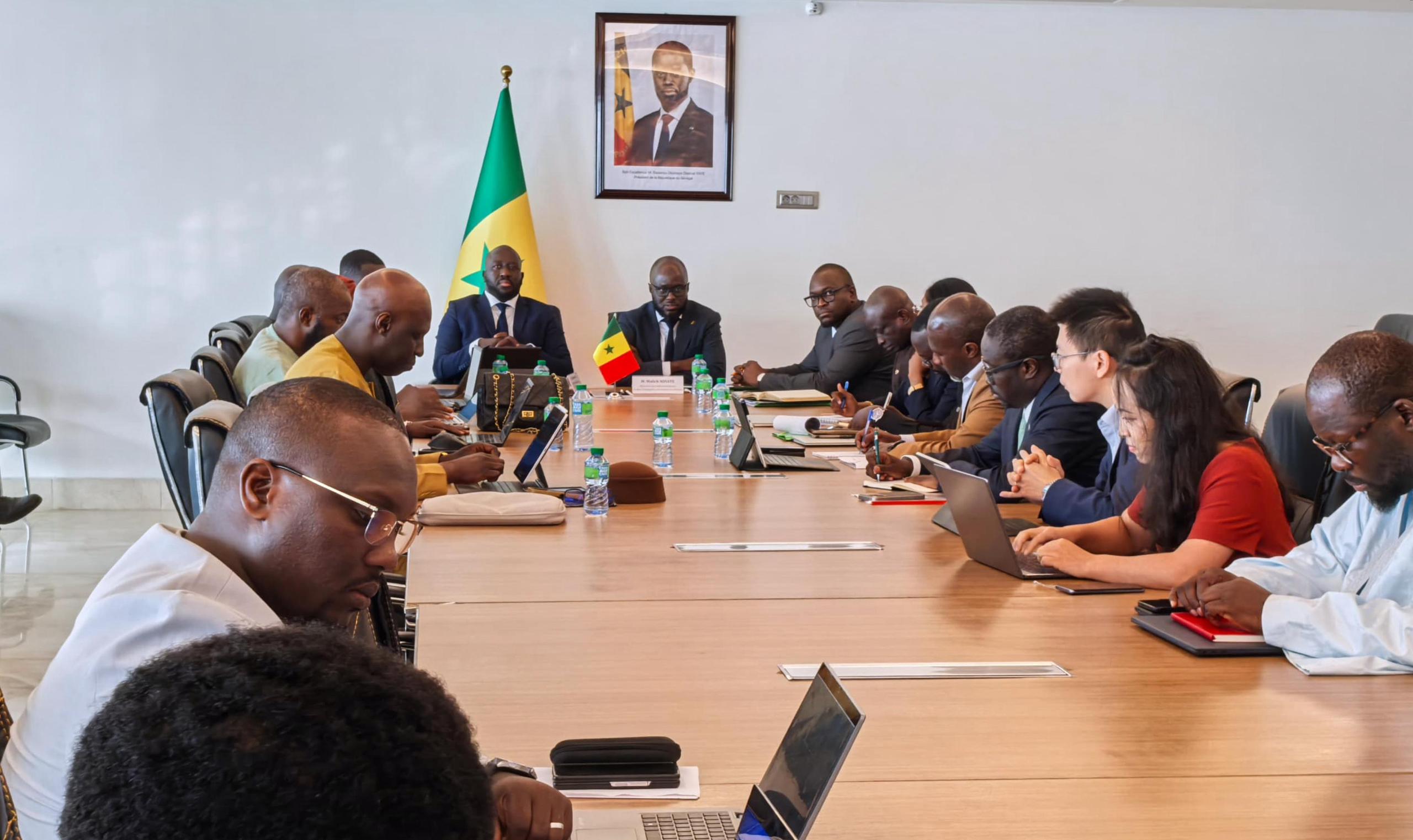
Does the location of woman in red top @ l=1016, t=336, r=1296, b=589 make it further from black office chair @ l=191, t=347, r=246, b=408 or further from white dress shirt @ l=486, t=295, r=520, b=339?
white dress shirt @ l=486, t=295, r=520, b=339

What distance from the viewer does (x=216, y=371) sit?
12.1 feet

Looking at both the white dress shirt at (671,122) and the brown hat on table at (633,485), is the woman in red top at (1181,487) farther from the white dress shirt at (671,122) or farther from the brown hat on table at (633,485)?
the white dress shirt at (671,122)

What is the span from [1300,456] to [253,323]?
4636 millimetres

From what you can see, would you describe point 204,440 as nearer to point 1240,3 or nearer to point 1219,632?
point 1219,632

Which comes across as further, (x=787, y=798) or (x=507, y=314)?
(x=507, y=314)

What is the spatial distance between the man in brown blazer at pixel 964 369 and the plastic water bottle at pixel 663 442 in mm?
700

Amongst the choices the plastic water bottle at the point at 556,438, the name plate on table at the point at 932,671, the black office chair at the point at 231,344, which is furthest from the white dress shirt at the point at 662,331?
the name plate on table at the point at 932,671

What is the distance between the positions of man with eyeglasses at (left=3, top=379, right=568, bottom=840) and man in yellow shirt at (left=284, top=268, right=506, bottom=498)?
1.70 meters

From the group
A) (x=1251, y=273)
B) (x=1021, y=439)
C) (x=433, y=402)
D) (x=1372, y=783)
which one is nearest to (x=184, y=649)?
(x=1372, y=783)

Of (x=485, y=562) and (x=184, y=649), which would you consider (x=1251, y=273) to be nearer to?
(x=485, y=562)

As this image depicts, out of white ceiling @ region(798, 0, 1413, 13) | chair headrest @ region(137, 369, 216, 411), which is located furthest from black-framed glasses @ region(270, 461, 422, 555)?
white ceiling @ region(798, 0, 1413, 13)

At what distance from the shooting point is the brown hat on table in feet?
10.9

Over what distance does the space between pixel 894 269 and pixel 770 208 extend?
813 mm

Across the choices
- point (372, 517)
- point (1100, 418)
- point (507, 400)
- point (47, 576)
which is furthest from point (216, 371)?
point (1100, 418)
